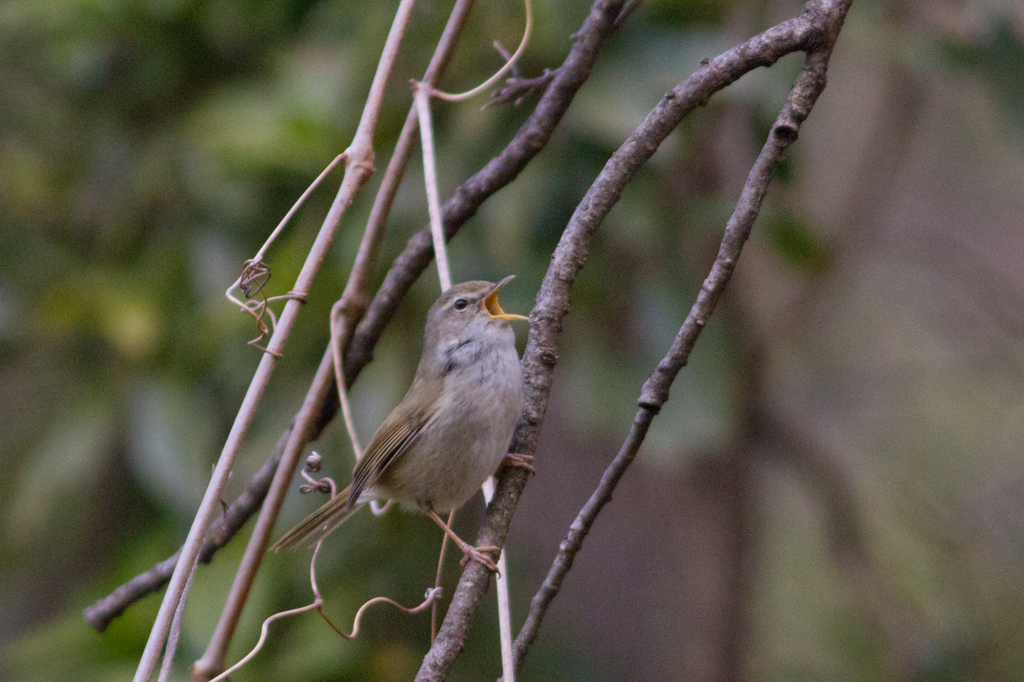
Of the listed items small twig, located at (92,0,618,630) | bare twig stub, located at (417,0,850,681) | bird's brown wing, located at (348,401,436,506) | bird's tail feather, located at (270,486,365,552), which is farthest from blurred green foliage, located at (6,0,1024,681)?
bare twig stub, located at (417,0,850,681)

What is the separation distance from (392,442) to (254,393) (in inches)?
51.4

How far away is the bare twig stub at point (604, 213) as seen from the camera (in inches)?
58.5

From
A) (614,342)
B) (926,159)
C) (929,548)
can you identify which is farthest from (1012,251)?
(614,342)

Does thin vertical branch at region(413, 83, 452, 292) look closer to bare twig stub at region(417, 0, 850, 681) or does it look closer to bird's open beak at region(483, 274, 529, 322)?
bare twig stub at region(417, 0, 850, 681)

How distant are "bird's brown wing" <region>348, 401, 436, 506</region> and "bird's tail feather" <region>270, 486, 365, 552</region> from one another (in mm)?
67

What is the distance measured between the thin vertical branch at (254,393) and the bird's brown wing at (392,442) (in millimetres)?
1177

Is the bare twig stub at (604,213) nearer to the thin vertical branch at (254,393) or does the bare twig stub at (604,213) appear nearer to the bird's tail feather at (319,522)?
the thin vertical branch at (254,393)

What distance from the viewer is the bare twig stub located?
1485mm

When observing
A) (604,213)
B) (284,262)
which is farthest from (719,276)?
(284,262)

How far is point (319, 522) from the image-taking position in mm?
2973

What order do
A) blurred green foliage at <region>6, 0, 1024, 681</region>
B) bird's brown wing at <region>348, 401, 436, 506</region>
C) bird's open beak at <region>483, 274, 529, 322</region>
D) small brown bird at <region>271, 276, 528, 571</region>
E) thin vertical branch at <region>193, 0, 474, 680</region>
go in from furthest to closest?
blurred green foliage at <region>6, 0, 1024, 681</region> → bird's open beak at <region>483, 274, 529, 322</region> → bird's brown wing at <region>348, 401, 436, 506</region> → small brown bird at <region>271, 276, 528, 571</region> → thin vertical branch at <region>193, 0, 474, 680</region>

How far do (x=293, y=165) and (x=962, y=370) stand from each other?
4.30 metres

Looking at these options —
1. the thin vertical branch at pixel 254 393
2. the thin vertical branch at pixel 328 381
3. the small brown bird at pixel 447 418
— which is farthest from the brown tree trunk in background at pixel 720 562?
the thin vertical branch at pixel 254 393

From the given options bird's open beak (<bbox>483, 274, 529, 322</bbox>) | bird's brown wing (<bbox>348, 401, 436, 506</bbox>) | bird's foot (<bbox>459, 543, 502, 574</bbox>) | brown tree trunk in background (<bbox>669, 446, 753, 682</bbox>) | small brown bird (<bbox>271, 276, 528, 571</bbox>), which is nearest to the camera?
bird's foot (<bbox>459, 543, 502, 574</bbox>)
